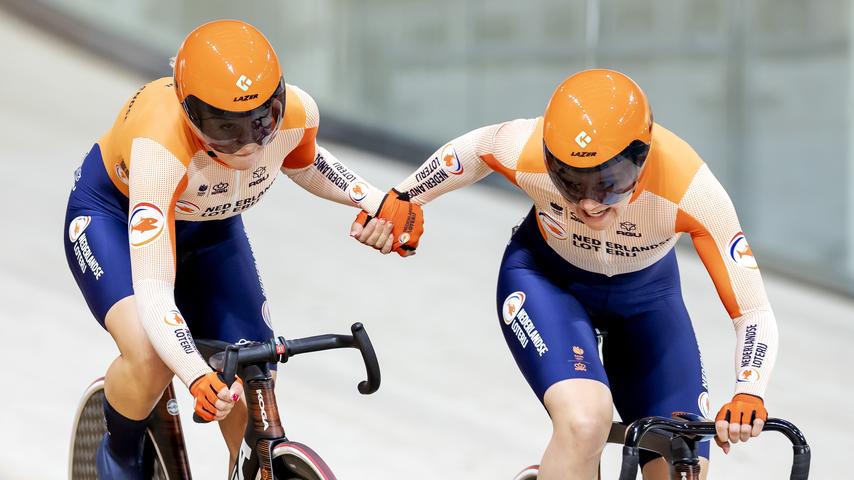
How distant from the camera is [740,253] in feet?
8.71

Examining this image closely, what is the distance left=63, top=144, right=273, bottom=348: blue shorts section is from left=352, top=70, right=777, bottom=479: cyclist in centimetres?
37

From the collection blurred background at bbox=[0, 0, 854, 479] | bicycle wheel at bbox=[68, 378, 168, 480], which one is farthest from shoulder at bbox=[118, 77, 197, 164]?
blurred background at bbox=[0, 0, 854, 479]

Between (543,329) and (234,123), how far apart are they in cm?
88

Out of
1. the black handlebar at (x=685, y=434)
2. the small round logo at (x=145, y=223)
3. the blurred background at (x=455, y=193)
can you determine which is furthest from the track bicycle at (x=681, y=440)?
the blurred background at (x=455, y=193)

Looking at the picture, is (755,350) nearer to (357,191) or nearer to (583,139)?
(583,139)

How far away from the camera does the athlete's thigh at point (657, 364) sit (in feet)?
9.29

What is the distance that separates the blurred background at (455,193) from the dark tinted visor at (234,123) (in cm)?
185

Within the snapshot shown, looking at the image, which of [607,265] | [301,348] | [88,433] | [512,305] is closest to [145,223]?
[301,348]

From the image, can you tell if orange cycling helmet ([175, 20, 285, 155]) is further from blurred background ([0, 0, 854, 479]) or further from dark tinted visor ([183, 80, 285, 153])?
blurred background ([0, 0, 854, 479])

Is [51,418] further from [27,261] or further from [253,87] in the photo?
[253,87]

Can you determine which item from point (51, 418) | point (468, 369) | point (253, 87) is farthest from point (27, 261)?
point (253, 87)

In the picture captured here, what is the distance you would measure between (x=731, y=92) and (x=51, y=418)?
4.56 metres

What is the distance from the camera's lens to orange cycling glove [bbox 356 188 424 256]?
3.10 m

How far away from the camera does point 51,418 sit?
14.5ft
